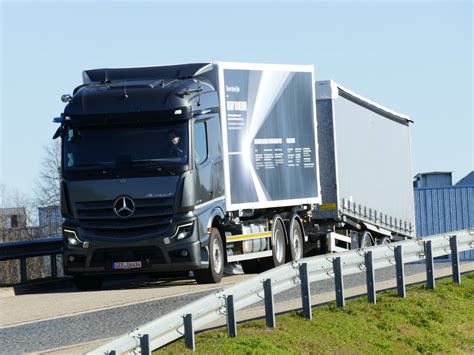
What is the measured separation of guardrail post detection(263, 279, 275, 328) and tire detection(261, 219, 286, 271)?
9729 mm

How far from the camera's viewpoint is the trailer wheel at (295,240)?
2545cm

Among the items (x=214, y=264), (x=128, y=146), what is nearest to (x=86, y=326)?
(x=128, y=146)

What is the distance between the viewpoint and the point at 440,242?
64.4 feet

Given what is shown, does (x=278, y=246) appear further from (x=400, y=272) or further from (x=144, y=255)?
(x=400, y=272)

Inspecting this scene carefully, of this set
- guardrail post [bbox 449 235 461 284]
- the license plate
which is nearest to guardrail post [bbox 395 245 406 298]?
guardrail post [bbox 449 235 461 284]

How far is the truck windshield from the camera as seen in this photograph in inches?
836

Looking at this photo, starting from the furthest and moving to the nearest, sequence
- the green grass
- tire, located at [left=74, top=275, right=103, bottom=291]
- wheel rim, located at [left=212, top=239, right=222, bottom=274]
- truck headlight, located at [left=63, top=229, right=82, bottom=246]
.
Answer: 1. tire, located at [left=74, top=275, right=103, bottom=291]
2. wheel rim, located at [left=212, top=239, right=222, bottom=274]
3. truck headlight, located at [left=63, top=229, right=82, bottom=246]
4. the green grass

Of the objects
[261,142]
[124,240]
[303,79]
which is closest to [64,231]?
[124,240]

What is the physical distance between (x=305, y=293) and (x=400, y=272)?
2.54 metres

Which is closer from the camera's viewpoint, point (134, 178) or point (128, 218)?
point (134, 178)

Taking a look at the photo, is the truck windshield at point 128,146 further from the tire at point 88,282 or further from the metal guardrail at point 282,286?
the metal guardrail at point 282,286

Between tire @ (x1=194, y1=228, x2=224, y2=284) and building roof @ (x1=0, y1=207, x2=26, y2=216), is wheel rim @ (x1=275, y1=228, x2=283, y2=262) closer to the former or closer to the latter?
tire @ (x1=194, y1=228, x2=224, y2=284)

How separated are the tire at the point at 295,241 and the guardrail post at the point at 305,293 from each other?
9.74 m

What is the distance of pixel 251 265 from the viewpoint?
25297 millimetres
